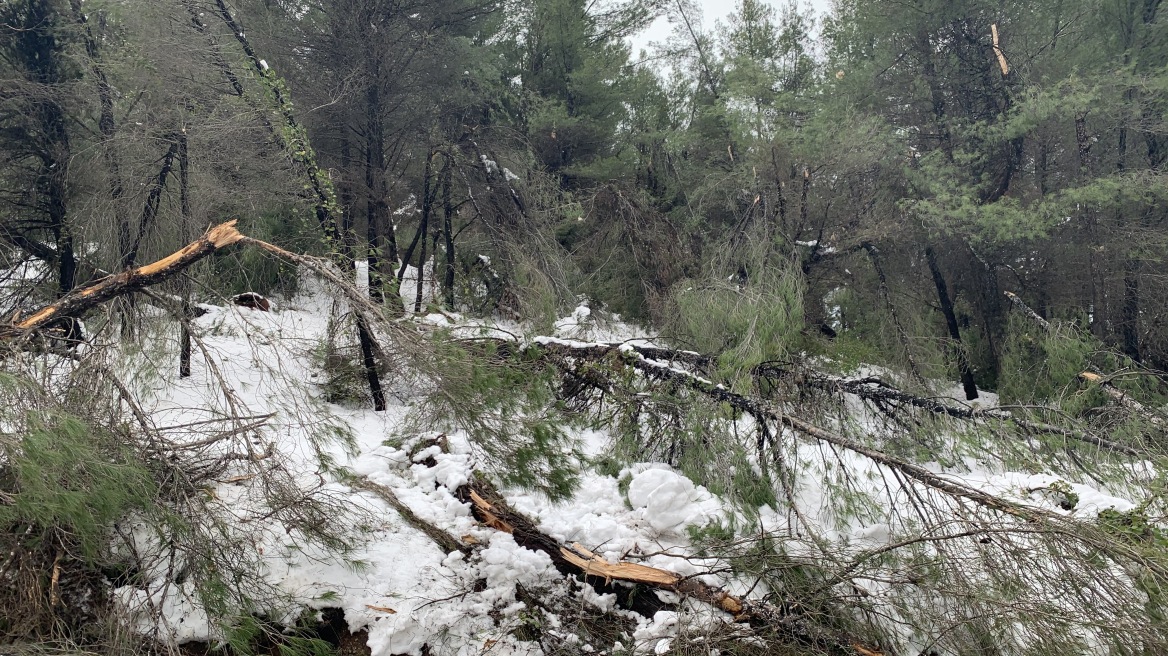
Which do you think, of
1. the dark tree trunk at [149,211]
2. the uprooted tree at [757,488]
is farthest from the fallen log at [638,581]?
the dark tree trunk at [149,211]

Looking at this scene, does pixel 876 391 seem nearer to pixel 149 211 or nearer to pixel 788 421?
pixel 788 421

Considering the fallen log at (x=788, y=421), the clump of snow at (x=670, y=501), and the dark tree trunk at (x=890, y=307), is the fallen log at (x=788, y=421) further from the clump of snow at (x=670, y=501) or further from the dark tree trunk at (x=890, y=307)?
the dark tree trunk at (x=890, y=307)

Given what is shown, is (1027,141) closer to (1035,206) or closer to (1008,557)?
(1035,206)

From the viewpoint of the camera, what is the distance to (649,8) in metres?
12.7

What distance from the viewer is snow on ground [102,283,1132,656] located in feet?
9.99

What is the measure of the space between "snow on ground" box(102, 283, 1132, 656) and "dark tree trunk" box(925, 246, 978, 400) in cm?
619

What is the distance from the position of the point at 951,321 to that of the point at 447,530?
9.09 metres

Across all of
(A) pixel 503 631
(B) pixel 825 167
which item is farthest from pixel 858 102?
(A) pixel 503 631

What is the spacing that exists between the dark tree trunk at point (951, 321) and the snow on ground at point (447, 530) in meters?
6.19

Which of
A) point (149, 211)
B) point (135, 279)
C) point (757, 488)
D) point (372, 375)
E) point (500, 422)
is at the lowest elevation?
point (757, 488)

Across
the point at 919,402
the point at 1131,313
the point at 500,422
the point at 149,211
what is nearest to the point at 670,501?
the point at 500,422

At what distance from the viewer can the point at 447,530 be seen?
144 inches

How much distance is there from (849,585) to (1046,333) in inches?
268

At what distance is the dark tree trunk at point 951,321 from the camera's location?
31.8ft
